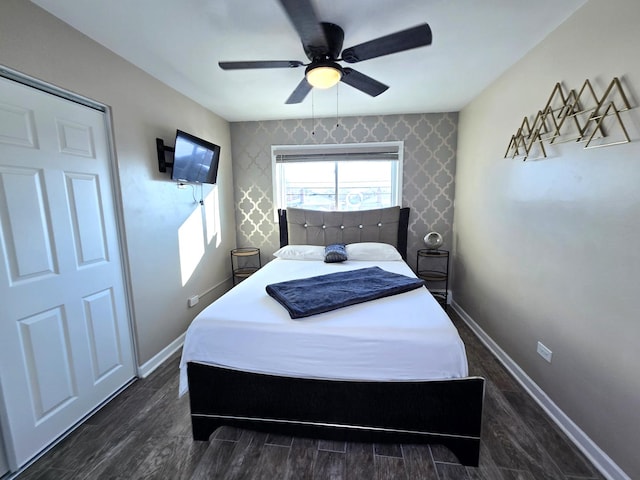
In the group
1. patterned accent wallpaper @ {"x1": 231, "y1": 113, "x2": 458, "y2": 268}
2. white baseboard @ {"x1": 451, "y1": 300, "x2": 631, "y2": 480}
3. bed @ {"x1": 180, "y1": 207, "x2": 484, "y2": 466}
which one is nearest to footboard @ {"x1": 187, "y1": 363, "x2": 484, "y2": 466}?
bed @ {"x1": 180, "y1": 207, "x2": 484, "y2": 466}

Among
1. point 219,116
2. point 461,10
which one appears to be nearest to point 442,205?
point 461,10

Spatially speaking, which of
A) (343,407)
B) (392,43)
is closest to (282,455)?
(343,407)

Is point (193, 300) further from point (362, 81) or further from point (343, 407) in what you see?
point (362, 81)

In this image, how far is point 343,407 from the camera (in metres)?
1.53

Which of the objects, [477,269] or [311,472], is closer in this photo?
[311,472]

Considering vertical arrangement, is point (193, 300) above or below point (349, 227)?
below

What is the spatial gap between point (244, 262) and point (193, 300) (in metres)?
1.09

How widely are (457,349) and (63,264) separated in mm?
2368

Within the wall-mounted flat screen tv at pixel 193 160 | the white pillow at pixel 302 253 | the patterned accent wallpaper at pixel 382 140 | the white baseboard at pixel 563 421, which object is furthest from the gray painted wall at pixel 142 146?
the white baseboard at pixel 563 421

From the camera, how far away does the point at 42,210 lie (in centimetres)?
164

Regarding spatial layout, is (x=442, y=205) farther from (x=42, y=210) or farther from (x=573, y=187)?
(x=42, y=210)

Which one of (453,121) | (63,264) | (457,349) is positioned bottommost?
(457,349)

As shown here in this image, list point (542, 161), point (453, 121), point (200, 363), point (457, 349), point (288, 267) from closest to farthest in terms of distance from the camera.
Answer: point (457, 349), point (200, 363), point (542, 161), point (288, 267), point (453, 121)

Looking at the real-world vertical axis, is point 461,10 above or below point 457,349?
above
